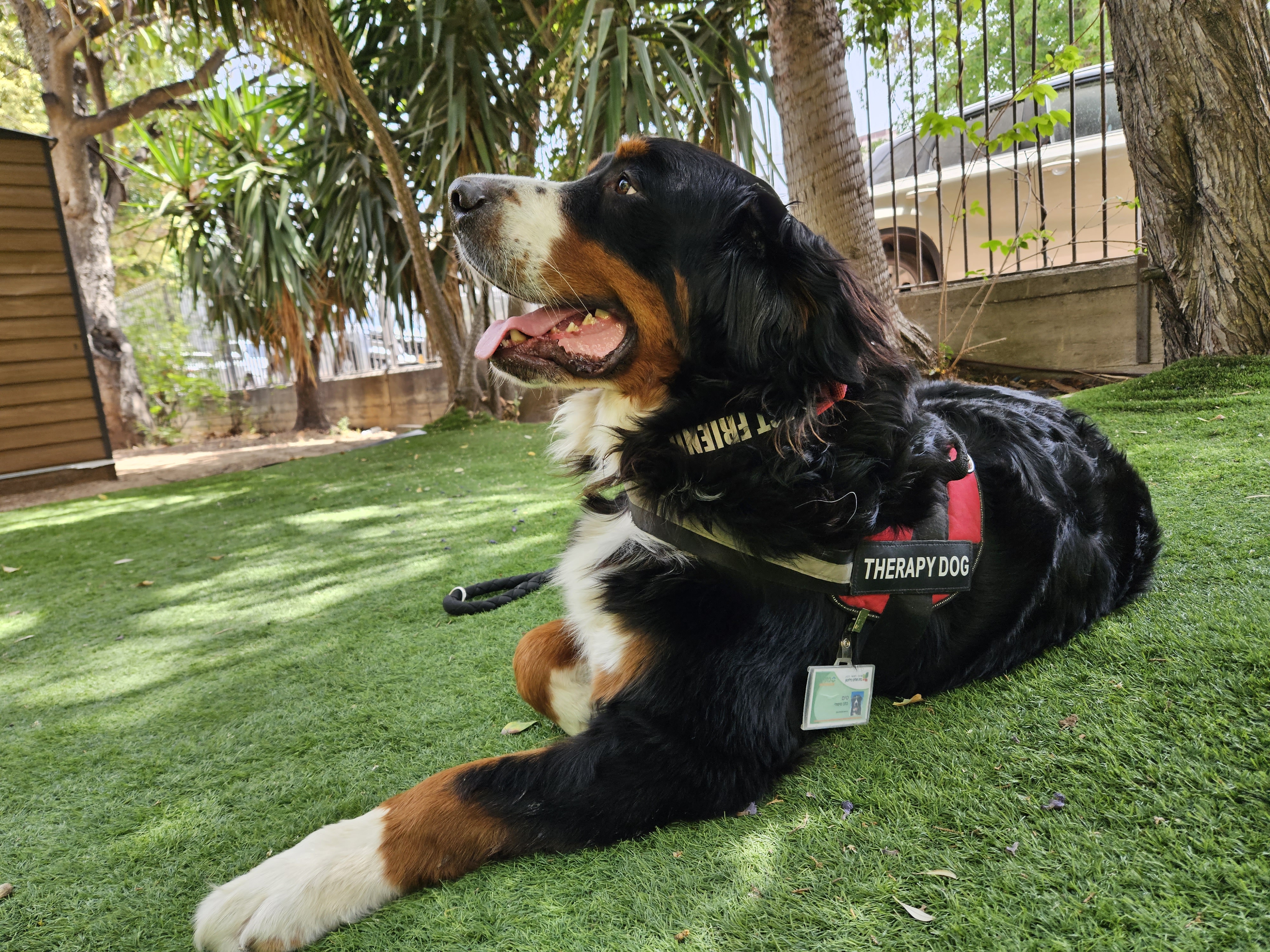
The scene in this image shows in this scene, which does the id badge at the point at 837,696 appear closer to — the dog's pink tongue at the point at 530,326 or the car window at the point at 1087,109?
the dog's pink tongue at the point at 530,326

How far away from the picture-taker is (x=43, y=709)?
2047mm

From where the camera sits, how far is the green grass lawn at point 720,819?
1010 mm

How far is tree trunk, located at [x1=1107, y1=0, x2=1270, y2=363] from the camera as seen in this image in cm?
324

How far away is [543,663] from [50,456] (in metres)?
7.61

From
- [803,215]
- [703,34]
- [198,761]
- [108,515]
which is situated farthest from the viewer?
[703,34]

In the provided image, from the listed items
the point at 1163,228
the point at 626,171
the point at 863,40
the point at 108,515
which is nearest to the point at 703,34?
the point at 863,40

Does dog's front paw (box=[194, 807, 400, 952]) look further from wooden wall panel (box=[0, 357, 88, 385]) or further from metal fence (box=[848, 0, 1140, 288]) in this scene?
wooden wall panel (box=[0, 357, 88, 385])

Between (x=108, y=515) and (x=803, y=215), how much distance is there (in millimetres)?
5069

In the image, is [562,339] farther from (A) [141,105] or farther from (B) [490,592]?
(A) [141,105]

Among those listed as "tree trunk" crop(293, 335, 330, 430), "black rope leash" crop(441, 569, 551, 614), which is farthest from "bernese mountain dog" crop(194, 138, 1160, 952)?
"tree trunk" crop(293, 335, 330, 430)

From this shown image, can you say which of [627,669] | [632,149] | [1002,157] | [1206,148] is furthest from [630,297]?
[1002,157]

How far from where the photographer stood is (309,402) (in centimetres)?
1112

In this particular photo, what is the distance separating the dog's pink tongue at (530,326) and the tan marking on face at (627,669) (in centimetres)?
81

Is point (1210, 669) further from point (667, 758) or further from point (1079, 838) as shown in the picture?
point (667, 758)
